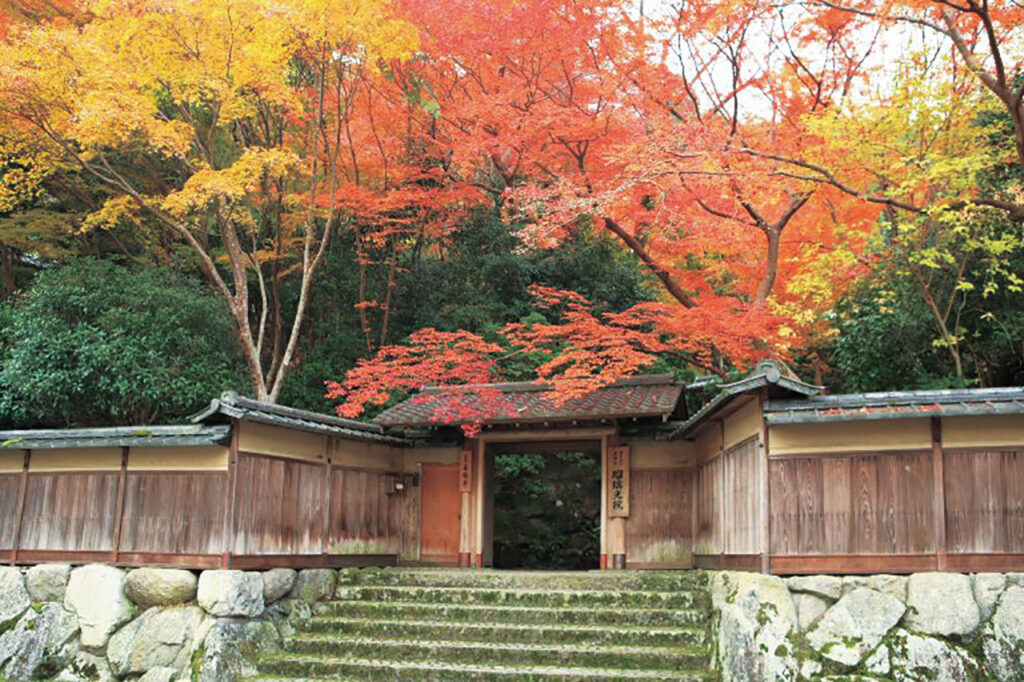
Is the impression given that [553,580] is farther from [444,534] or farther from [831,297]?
[831,297]

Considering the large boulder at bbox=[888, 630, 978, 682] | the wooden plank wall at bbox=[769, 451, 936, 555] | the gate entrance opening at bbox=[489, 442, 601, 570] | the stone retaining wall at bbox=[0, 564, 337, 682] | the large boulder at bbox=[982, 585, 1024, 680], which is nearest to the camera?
the large boulder at bbox=[982, 585, 1024, 680]

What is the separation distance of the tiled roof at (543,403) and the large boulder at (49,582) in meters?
5.46

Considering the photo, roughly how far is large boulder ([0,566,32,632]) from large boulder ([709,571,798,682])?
10.1 metres

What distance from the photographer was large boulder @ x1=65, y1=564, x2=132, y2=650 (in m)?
12.1

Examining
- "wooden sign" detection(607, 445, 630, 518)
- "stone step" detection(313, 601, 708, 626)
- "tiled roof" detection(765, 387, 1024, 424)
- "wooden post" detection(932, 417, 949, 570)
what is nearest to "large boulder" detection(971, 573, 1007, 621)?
"wooden post" detection(932, 417, 949, 570)

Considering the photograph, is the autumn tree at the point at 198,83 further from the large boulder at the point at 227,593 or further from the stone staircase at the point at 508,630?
the stone staircase at the point at 508,630

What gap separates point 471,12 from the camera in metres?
17.6

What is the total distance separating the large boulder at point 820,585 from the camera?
9.58 m

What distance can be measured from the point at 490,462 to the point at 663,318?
14.1 ft

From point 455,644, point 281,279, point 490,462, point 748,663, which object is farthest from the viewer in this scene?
point 281,279

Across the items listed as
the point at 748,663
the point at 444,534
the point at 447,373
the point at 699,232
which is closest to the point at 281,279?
the point at 447,373

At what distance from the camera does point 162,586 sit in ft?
39.4

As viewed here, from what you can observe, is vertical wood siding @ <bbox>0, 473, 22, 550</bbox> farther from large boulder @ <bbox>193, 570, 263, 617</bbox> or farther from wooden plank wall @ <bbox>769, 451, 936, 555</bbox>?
wooden plank wall @ <bbox>769, 451, 936, 555</bbox>

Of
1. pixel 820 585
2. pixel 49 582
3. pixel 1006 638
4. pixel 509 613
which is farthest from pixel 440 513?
pixel 1006 638
